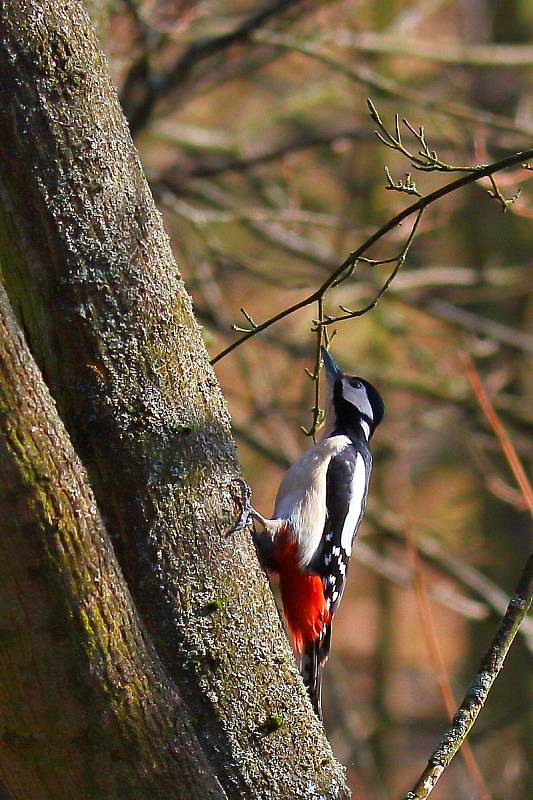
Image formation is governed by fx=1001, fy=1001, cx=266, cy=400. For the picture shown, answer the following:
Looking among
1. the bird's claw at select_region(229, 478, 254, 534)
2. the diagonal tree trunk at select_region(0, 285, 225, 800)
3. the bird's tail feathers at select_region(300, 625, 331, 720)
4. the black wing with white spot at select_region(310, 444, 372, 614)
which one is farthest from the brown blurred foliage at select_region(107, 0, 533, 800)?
the diagonal tree trunk at select_region(0, 285, 225, 800)

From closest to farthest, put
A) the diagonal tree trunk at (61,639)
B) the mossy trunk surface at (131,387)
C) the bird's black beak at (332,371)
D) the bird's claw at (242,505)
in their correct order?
the diagonal tree trunk at (61,639)
the mossy trunk surface at (131,387)
the bird's claw at (242,505)
the bird's black beak at (332,371)

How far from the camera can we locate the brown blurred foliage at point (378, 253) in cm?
599

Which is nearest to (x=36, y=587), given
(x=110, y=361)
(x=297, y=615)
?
(x=110, y=361)

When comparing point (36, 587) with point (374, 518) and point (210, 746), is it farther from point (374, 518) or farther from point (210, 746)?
point (374, 518)

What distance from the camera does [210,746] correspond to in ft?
7.11

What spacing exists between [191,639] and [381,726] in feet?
21.2

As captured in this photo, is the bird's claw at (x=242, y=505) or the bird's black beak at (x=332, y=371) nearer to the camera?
the bird's claw at (x=242, y=505)

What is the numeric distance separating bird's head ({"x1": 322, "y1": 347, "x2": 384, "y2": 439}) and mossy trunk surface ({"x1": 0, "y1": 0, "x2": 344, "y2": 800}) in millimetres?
2924

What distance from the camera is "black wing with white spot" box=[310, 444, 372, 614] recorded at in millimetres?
4480

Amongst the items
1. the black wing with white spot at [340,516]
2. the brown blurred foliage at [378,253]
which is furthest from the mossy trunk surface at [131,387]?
the black wing with white spot at [340,516]

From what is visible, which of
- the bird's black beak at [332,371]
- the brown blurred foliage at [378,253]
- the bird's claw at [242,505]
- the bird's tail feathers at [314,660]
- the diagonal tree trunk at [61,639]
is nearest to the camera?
the diagonal tree trunk at [61,639]

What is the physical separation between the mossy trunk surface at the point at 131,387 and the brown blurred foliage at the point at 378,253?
4.77ft

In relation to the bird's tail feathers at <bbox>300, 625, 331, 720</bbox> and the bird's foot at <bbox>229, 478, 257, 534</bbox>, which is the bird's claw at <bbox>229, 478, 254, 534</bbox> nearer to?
the bird's foot at <bbox>229, 478, 257, 534</bbox>

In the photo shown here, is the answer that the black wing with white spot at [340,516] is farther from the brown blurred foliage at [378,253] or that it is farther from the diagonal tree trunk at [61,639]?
the diagonal tree trunk at [61,639]
